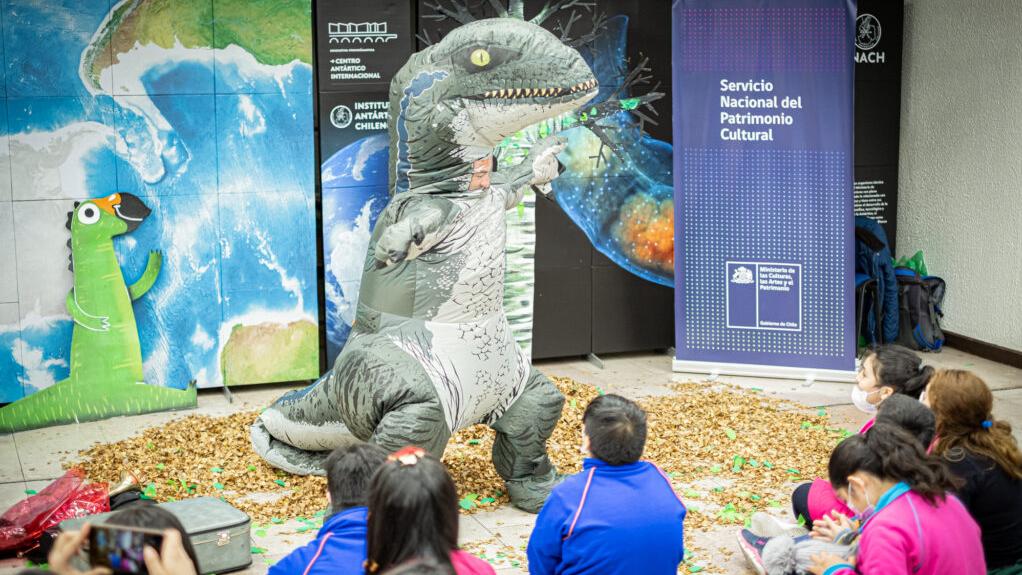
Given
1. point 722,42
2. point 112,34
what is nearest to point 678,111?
point 722,42

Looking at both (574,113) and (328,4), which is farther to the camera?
(574,113)

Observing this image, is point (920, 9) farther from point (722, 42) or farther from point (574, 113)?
point (574, 113)

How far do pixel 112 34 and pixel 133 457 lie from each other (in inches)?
92.2

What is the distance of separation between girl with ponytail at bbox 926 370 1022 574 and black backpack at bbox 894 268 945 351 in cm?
486

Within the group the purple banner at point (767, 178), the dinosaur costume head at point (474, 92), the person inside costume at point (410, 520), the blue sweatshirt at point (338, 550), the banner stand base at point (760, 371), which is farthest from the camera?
the banner stand base at point (760, 371)

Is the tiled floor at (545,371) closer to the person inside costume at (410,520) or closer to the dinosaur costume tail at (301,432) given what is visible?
the dinosaur costume tail at (301,432)

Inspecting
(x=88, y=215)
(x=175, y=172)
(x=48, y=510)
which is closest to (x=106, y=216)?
(x=88, y=215)

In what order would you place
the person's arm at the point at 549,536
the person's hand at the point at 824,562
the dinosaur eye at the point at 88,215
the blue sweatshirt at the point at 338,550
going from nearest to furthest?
the blue sweatshirt at the point at 338,550, the person's arm at the point at 549,536, the person's hand at the point at 824,562, the dinosaur eye at the point at 88,215

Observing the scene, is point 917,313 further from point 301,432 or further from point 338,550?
point 338,550

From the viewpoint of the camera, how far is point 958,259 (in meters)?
8.25

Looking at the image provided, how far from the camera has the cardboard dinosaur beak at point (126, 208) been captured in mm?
6602

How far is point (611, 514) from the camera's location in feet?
9.87

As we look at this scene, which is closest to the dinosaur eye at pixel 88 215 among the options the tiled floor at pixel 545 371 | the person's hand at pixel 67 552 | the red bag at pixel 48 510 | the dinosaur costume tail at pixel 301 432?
the tiled floor at pixel 545 371

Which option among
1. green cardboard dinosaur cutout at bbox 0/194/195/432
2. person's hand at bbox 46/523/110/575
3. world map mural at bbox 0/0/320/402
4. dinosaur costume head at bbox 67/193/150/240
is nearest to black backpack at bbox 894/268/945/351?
world map mural at bbox 0/0/320/402
